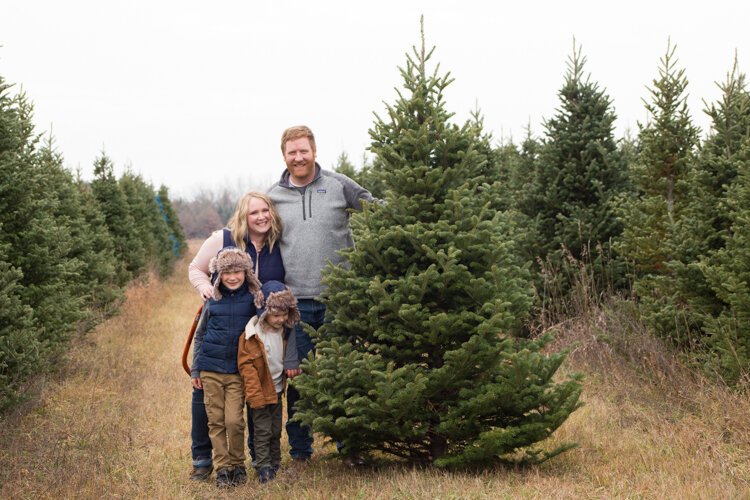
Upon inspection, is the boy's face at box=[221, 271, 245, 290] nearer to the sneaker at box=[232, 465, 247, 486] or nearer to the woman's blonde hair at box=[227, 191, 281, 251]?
the woman's blonde hair at box=[227, 191, 281, 251]

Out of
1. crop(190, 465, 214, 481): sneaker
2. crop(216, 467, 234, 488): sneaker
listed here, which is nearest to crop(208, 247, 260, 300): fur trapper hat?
crop(216, 467, 234, 488): sneaker

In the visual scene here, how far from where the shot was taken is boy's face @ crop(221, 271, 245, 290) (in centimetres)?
542

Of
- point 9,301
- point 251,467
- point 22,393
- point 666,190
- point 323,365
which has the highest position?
point 666,190

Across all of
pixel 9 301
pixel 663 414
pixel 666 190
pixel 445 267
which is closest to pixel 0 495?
pixel 9 301

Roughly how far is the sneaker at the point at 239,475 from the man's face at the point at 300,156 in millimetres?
2350

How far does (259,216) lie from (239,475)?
2022 mm

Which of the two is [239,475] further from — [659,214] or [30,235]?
[659,214]

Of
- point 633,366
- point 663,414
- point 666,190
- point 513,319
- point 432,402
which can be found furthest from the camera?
point 666,190

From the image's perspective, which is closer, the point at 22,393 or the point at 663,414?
the point at 663,414

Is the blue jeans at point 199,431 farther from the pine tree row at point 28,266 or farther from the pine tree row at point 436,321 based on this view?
the pine tree row at point 28,266

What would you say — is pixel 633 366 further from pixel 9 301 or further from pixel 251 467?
pixel 9 301

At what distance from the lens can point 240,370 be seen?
5.42 m

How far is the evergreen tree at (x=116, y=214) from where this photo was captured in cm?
1752

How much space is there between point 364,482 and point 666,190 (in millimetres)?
6175
